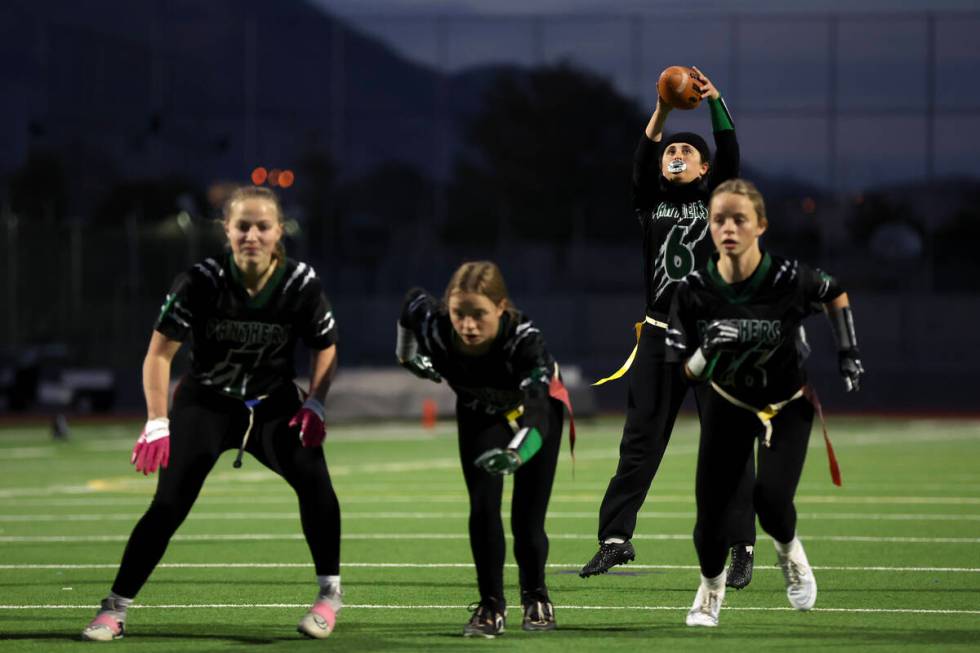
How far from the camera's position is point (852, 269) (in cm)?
4066

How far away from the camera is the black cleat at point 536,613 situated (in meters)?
8.62

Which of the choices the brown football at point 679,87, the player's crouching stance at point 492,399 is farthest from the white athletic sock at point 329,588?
the brown football at point 679,87

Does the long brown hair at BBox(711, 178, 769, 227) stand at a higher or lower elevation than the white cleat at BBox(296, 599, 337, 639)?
higher

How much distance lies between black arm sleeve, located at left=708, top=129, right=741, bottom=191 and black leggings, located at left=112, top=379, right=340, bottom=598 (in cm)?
264

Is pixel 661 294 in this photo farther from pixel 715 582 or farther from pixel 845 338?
pixel 715 582

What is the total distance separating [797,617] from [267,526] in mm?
6044

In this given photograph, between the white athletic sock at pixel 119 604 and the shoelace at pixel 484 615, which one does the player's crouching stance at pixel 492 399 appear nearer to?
the shoelace at pixel 484 615

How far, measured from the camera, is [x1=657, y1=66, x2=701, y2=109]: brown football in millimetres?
9523

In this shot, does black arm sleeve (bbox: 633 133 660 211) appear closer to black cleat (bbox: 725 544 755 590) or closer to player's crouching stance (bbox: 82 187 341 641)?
black cleat (bbox: 725 544 755 590)

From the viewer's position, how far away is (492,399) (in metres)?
8.46

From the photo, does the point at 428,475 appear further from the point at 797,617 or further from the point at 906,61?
the point at 906,61

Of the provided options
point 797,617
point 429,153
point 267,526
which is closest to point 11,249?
point 429,153

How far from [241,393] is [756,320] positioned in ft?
7.63

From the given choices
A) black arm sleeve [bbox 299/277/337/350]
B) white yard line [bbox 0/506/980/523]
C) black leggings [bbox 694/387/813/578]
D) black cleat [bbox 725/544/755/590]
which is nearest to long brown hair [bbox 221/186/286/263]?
black arm sleeve [bbox 299/277/337/350]
